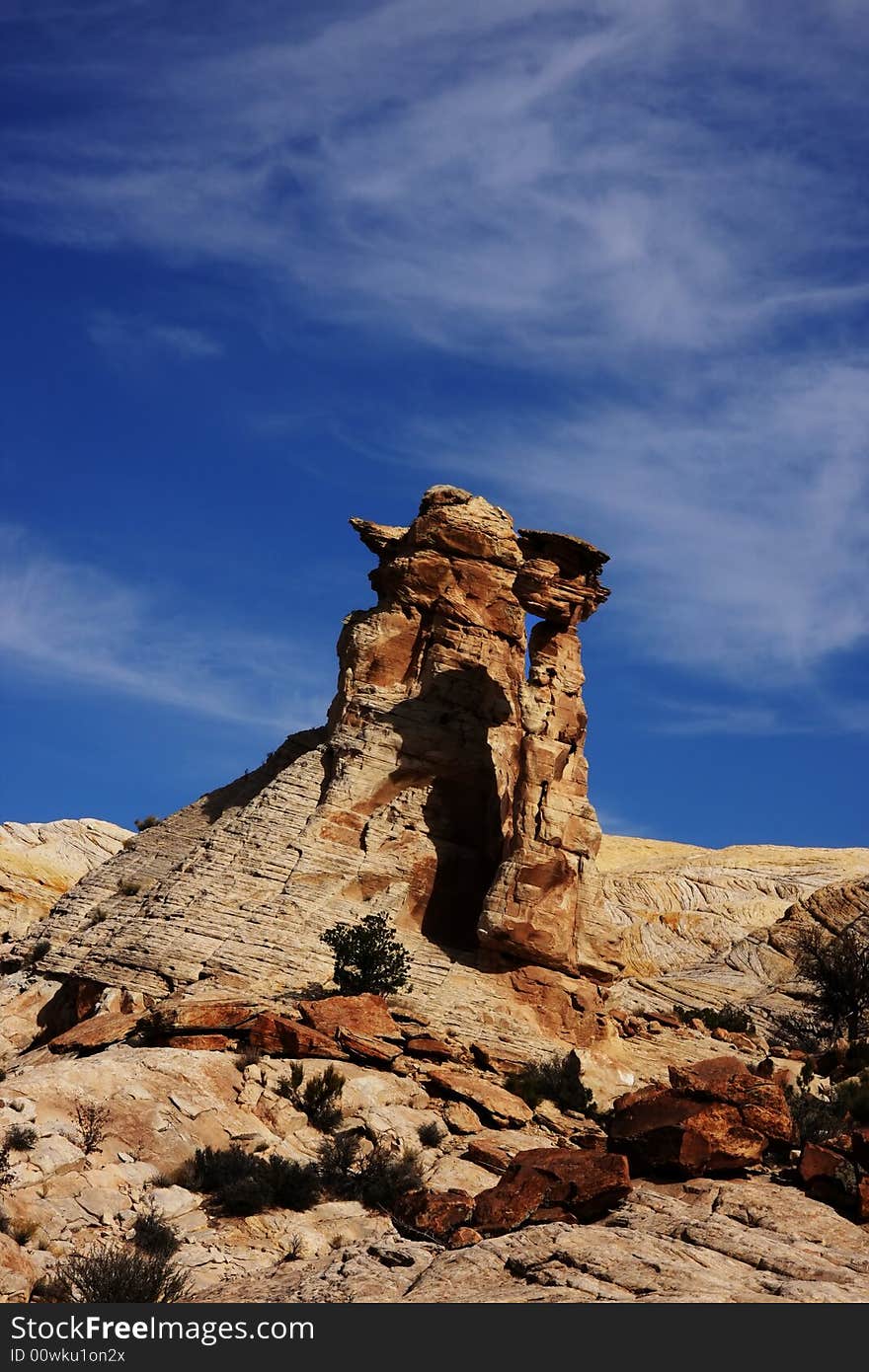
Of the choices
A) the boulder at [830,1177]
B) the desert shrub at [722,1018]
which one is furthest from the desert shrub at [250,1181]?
the desert shrub at [722,1018]

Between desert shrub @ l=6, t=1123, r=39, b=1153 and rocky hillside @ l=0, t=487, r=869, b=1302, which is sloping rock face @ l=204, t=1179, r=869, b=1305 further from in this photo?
desert shrub @ l=6, t=1123, r=39, b=1153

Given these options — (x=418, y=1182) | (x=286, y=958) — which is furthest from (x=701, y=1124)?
(x=286, y=958)

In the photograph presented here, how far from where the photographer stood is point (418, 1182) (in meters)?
25.4

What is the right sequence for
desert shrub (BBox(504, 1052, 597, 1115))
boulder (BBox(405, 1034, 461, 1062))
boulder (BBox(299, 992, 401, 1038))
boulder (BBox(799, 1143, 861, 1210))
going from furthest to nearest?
desert shrub (BBox(504, 1052, 597, 1115)) → boulder (BBox(405, 1034, 461, 1062)) → boulder (BBox(299, 992, 401, 1038)) → boulder (BBox(799, 1143, 861, 1210))

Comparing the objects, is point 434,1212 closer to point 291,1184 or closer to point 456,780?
point 291,1184

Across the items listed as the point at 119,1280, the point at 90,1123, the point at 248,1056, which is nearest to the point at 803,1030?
the point at 248,1056

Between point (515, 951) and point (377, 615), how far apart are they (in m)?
11.7

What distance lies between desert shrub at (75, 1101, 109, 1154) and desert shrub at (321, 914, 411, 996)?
10.5 metres

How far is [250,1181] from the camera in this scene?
78.9ft

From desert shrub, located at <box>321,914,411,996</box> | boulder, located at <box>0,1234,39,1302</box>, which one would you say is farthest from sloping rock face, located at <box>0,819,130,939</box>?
boulder, located at <box>0,1234,39,1302</box>

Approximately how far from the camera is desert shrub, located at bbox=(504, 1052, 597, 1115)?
33406mm

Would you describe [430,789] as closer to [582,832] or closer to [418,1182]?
[582,832]

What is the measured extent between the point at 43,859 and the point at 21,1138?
40.2 metres

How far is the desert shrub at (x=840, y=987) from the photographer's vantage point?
167 feet
